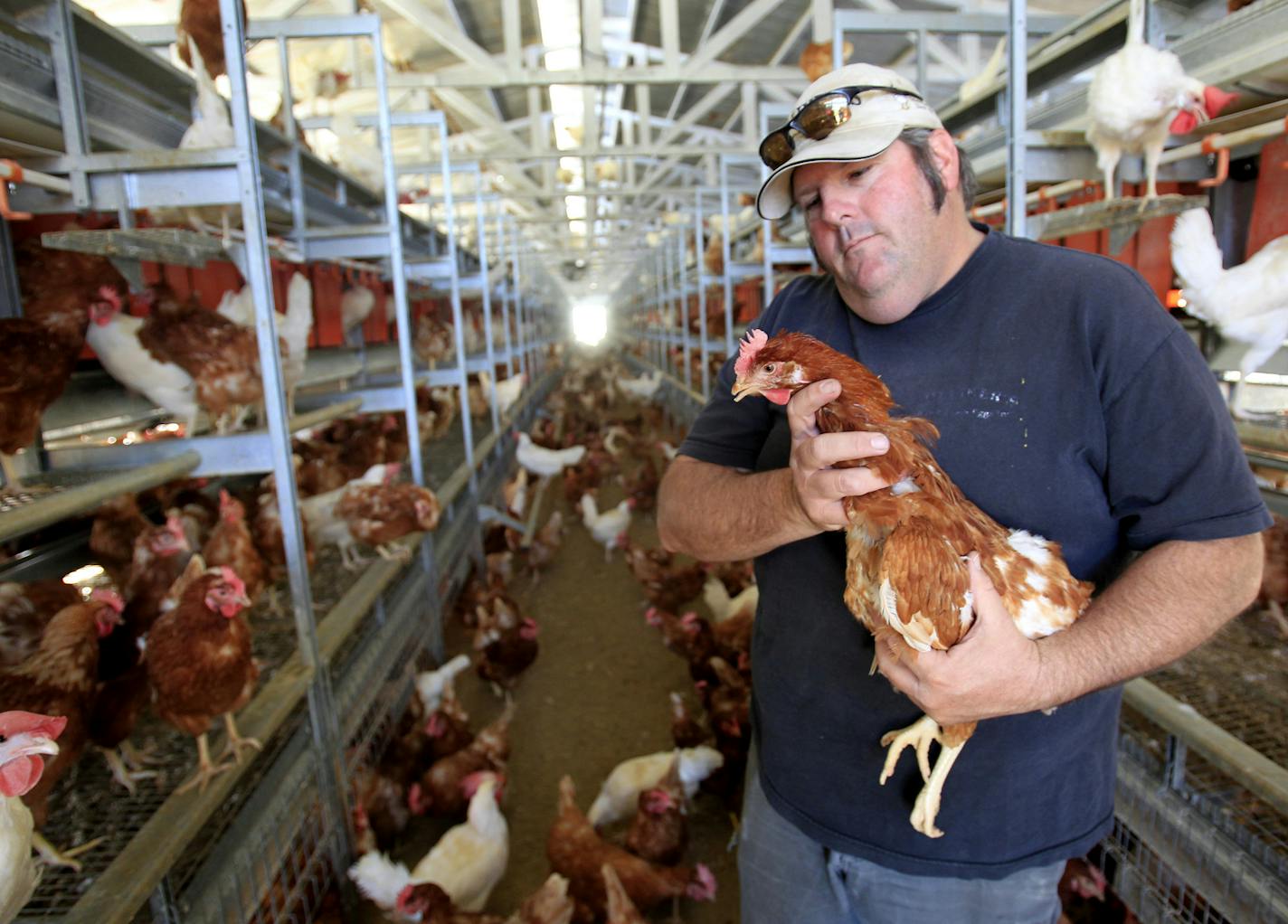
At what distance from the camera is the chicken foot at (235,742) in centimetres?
183

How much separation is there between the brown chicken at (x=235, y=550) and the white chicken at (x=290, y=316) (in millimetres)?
718

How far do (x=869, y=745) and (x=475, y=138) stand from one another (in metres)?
10.8

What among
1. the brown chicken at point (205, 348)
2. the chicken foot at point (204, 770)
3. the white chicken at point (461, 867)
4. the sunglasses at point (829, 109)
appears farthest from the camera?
the brown chicken at point (205, 348)

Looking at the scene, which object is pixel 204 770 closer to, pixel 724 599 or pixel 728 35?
pixel 724 599

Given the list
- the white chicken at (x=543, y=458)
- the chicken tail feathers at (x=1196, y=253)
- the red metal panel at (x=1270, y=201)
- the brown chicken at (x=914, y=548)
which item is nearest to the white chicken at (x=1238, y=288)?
the chicken tail feathers at (x=1196, y=253)

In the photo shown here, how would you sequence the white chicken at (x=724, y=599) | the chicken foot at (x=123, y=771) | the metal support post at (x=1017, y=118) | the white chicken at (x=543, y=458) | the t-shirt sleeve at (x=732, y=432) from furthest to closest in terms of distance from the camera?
the white chicken at (x=543, y=458)
the white chicken at (x=724, y=599)
the metal support post at (x=1017, y=118)
the chicken foot at (x=123, y=771)
the t-shirt sleeve at (x=732, y=432)

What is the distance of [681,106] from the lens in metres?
11.2

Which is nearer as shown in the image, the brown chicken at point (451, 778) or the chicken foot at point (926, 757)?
the chicken foot at point (926, 757)

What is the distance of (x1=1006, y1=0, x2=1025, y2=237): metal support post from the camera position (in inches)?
75.9

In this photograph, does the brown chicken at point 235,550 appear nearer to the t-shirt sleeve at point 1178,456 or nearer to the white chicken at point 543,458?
the t-shirt sleeve at point 1178,456

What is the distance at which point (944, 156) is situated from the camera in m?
1.21

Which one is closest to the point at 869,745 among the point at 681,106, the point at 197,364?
the point at 197,364

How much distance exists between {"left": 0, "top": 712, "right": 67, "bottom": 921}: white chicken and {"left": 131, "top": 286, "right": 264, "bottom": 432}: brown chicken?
1.82 meters

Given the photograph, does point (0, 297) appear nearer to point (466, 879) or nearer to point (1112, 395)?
point (466, 879)
